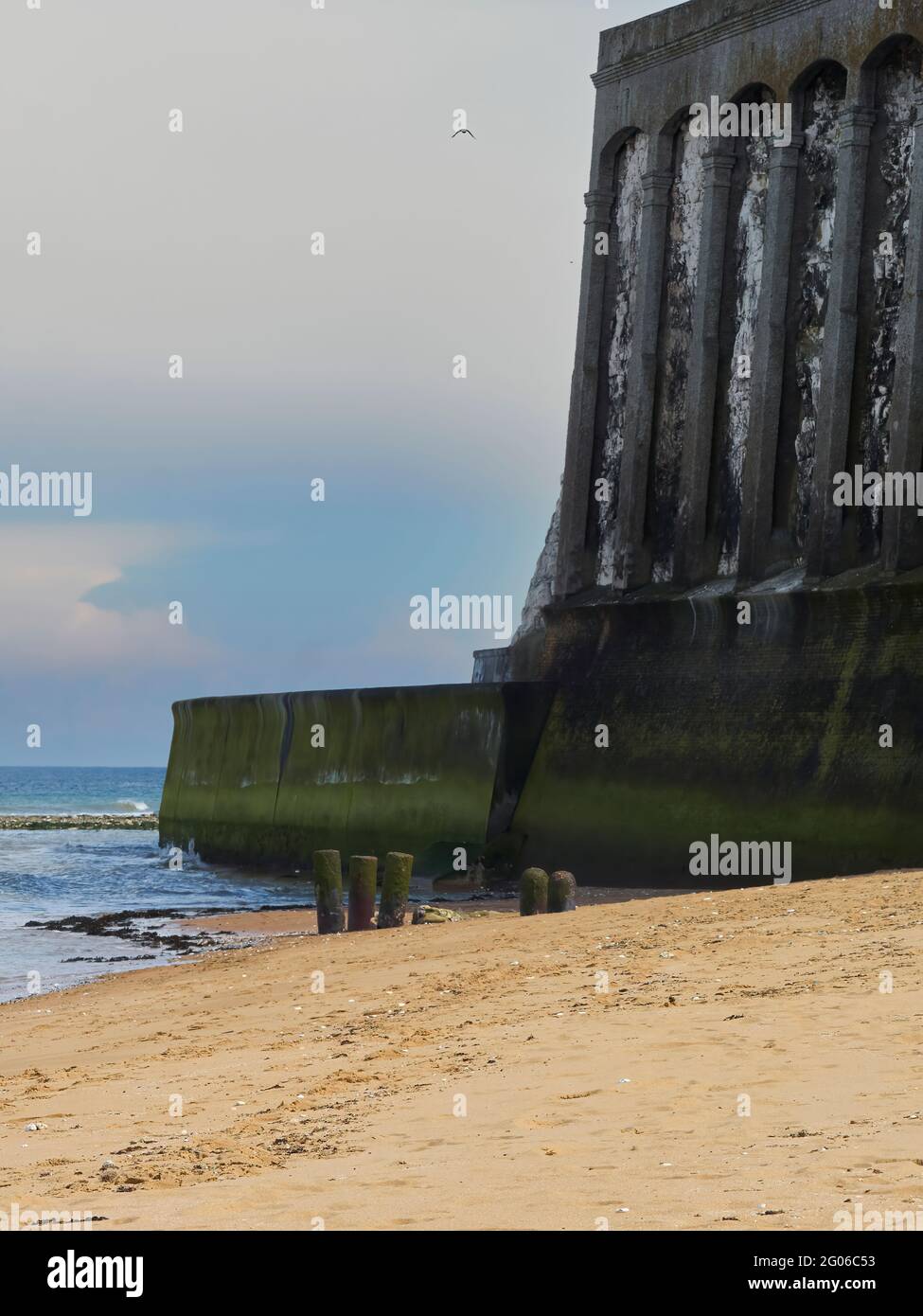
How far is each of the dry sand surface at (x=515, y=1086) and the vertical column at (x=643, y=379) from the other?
1028 centimetres

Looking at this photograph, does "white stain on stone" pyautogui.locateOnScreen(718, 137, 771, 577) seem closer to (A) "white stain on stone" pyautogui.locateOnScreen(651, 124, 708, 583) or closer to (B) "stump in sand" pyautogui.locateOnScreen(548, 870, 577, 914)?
(A) "white stain on stone" pyautogui.locateOnScreen(651, 124, 708, 583)

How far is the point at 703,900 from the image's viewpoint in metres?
13.6

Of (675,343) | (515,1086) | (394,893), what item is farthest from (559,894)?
(675,343)

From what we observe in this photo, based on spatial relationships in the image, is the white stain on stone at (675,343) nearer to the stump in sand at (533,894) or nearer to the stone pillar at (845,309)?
the stone pillar at (845,309)

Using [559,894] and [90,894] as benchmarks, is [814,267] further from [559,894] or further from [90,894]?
[90,894]

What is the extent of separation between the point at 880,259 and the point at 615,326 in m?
5.34

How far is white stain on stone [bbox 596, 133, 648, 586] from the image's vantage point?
2314 centimetres

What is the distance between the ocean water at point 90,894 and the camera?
1628 cm

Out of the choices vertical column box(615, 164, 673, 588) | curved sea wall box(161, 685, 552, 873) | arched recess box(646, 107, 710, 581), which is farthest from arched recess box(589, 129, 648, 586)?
curved sea wall box(161, 685, 552, 873)

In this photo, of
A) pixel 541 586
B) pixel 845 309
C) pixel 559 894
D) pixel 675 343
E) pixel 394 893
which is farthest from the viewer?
pixel 541 586

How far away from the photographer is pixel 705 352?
835 inches
